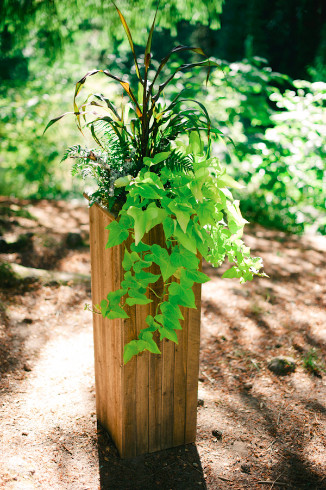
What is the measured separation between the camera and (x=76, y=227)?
4.71 metres

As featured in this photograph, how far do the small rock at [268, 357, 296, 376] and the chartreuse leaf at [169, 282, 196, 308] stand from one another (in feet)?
4.54

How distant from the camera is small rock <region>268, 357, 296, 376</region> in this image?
8.68ft

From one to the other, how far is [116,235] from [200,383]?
1.49 m

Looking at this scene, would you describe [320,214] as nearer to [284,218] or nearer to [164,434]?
[284,218]

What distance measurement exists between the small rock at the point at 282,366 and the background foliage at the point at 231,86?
1540 mm

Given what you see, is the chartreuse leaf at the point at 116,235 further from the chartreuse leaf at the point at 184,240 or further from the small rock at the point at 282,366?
the small rock at the point at 282,366

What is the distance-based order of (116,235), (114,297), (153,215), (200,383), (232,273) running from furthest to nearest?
(200,383) → (232,273) → (114,297) → (116,235) → (153,215)

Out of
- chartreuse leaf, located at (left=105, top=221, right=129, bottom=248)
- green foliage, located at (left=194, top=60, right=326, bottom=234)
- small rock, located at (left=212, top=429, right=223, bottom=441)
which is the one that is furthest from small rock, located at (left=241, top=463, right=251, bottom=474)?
green foliage, located at (left=194, top=60, right=326, bottom=234)

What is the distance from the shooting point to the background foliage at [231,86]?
3.48 m

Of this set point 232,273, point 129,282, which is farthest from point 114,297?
point 232,273

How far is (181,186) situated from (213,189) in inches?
6.0

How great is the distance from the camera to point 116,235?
1.52 metres

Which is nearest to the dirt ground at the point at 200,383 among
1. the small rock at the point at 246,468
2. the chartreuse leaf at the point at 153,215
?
the small rock at the point at 246,468

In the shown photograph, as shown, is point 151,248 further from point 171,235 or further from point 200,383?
point 200,383
